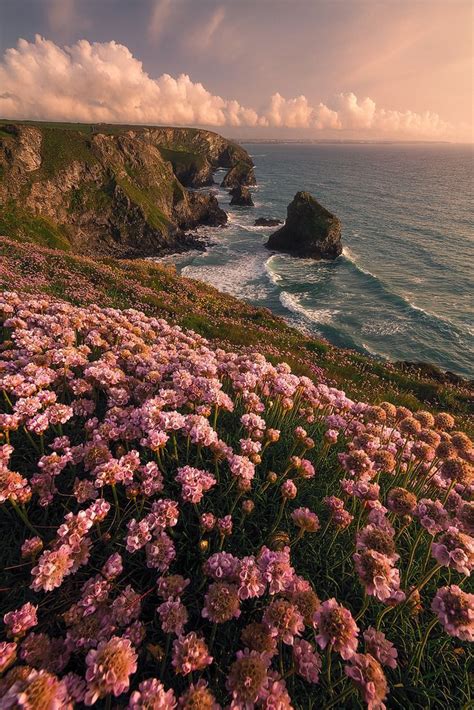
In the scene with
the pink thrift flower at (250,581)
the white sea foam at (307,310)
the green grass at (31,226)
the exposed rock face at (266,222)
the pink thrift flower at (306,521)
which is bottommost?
the white sea foam at (307,310)

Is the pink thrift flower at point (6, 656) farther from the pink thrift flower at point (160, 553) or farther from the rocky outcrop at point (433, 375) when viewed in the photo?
the rocky outcrop at point (433, 375)

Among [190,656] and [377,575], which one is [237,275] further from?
[190,656]

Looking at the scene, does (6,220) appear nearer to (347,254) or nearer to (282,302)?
(282,302)

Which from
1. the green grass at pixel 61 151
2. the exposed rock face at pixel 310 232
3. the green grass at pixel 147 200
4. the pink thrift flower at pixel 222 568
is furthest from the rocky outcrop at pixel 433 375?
the green grass at pixel 61 151

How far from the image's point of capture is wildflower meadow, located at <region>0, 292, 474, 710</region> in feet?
7.47

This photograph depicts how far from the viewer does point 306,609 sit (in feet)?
8.29

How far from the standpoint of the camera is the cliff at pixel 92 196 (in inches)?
1860

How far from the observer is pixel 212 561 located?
2.71 m

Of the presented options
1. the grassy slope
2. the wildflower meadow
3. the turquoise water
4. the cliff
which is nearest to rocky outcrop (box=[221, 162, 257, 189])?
→ the turquoise water

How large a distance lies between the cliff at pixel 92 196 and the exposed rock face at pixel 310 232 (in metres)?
20.7

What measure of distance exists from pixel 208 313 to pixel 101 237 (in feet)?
157

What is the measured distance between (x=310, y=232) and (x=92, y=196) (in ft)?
126

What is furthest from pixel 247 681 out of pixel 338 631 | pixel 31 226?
pixel 31 226

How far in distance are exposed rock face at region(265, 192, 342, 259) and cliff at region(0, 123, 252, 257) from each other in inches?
816
